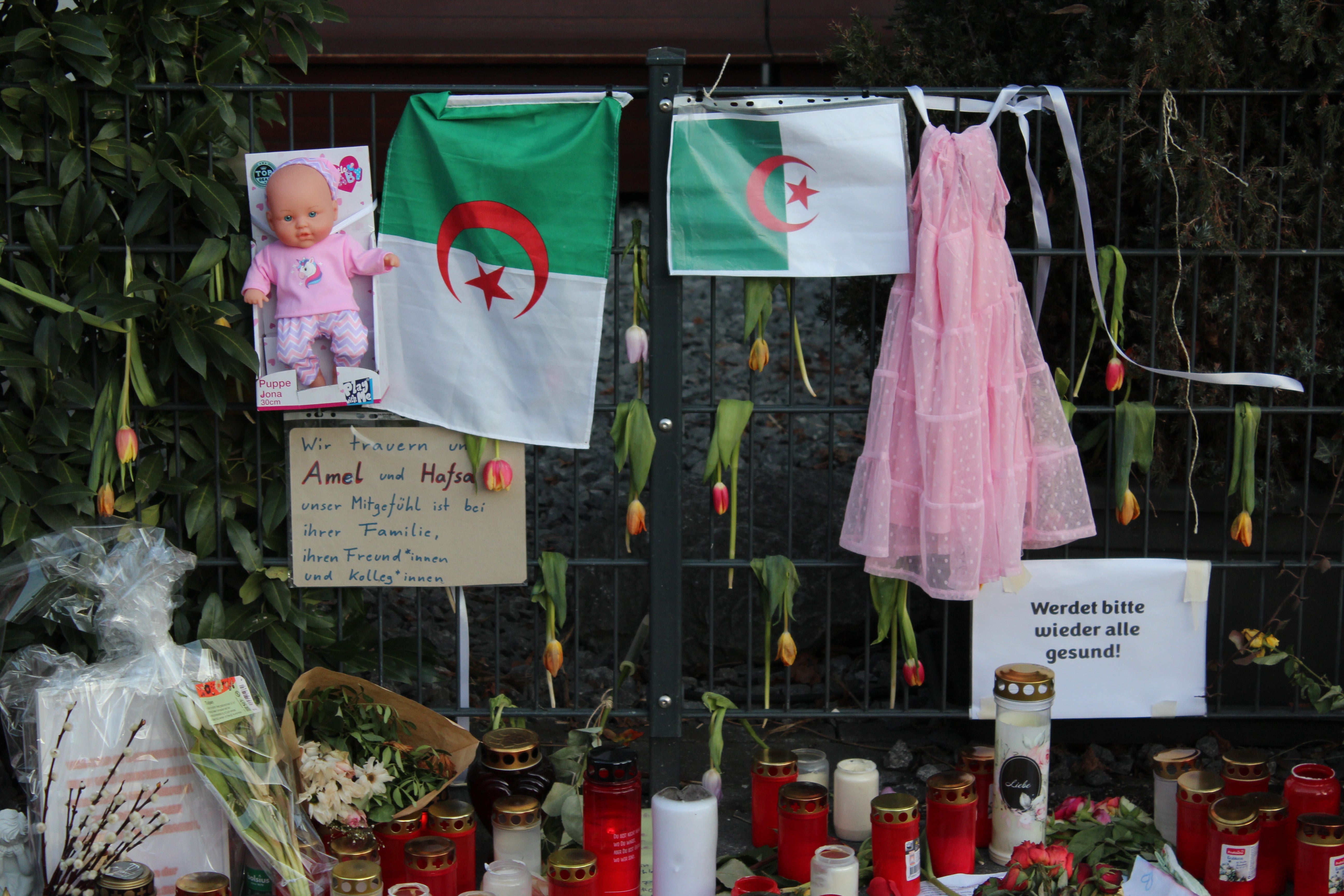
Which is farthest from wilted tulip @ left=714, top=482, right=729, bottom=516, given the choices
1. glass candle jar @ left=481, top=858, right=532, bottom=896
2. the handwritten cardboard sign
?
glass candle jar @ left=481, top=858, right=532, bottom=896

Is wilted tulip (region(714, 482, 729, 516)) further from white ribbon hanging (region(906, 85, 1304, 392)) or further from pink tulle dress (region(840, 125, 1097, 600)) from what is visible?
white ribbon hanging (region(906, 85, 1304, 392))

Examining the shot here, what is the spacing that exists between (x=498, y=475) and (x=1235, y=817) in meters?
1.66

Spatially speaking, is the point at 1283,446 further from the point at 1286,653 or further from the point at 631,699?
the point at 631,699

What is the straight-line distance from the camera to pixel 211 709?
233cm

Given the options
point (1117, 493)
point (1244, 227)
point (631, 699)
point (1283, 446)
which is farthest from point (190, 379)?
point (1283, 446)

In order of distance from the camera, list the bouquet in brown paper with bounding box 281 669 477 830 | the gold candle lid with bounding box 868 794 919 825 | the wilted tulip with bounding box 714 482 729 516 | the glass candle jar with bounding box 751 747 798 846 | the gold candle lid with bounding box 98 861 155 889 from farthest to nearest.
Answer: the wilted tulip with bounding box 714 482 729 516, the glass candle jar with bounding box 751 747 798 846, the bouquet in brown paper with bounding box 281 669 477 830, the gold candle lid with bounding box 868 794 919 825, the gold candle lid with bounding box 98 861 155 889

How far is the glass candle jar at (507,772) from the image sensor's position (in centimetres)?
262

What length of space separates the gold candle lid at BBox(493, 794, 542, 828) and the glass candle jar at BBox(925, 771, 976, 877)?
817 millimetres

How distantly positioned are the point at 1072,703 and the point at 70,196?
254 cm

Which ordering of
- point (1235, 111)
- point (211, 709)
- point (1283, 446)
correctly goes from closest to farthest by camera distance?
point (211, 709) < point (1235, 111) < point (1283, 446)

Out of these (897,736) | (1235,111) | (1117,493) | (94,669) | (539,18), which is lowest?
(897,736)

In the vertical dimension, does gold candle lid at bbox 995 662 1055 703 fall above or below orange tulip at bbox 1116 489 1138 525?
below

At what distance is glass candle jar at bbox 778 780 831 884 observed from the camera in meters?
2.47

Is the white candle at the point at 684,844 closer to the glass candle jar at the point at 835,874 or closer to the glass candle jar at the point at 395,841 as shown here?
the glass candle jar at the point at 835,874
